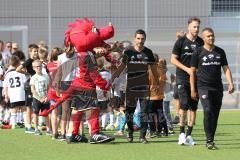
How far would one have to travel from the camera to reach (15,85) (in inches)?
762

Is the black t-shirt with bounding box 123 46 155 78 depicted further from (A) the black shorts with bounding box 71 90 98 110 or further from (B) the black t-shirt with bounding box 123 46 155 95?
(A) the black shorts with bounding box 71 90 98 110

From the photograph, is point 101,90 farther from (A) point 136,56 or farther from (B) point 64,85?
(A) point 136,56

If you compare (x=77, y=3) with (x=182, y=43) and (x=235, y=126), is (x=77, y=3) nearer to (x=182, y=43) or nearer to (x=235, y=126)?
(x=235, y=126)

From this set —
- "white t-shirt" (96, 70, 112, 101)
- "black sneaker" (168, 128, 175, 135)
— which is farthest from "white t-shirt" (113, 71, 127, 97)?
"black sneaker" (168, 128, 175, 135)

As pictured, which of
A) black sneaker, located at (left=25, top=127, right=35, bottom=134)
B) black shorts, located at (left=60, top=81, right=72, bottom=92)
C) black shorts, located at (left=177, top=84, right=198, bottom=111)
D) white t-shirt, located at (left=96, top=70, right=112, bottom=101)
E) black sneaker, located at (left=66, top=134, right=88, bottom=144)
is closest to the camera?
black shorts, located at (left=177, top=84, right=198, bottom=111)

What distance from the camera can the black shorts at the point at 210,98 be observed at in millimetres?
14008

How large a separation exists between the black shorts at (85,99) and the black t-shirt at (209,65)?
216cm

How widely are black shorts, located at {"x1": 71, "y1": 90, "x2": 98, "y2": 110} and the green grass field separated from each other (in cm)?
78

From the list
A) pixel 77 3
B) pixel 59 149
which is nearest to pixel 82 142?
pixel 59 149

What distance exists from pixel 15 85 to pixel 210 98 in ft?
21.9

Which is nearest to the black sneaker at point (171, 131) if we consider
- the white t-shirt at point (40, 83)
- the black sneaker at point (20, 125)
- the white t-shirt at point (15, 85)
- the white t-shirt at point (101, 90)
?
the white t-shirt at point (101, 90)

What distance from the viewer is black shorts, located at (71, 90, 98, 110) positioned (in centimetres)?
1511

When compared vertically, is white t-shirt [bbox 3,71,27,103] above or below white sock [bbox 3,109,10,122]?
above

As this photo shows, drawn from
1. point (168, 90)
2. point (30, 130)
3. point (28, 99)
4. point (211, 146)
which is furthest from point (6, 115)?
point (211, 146)
